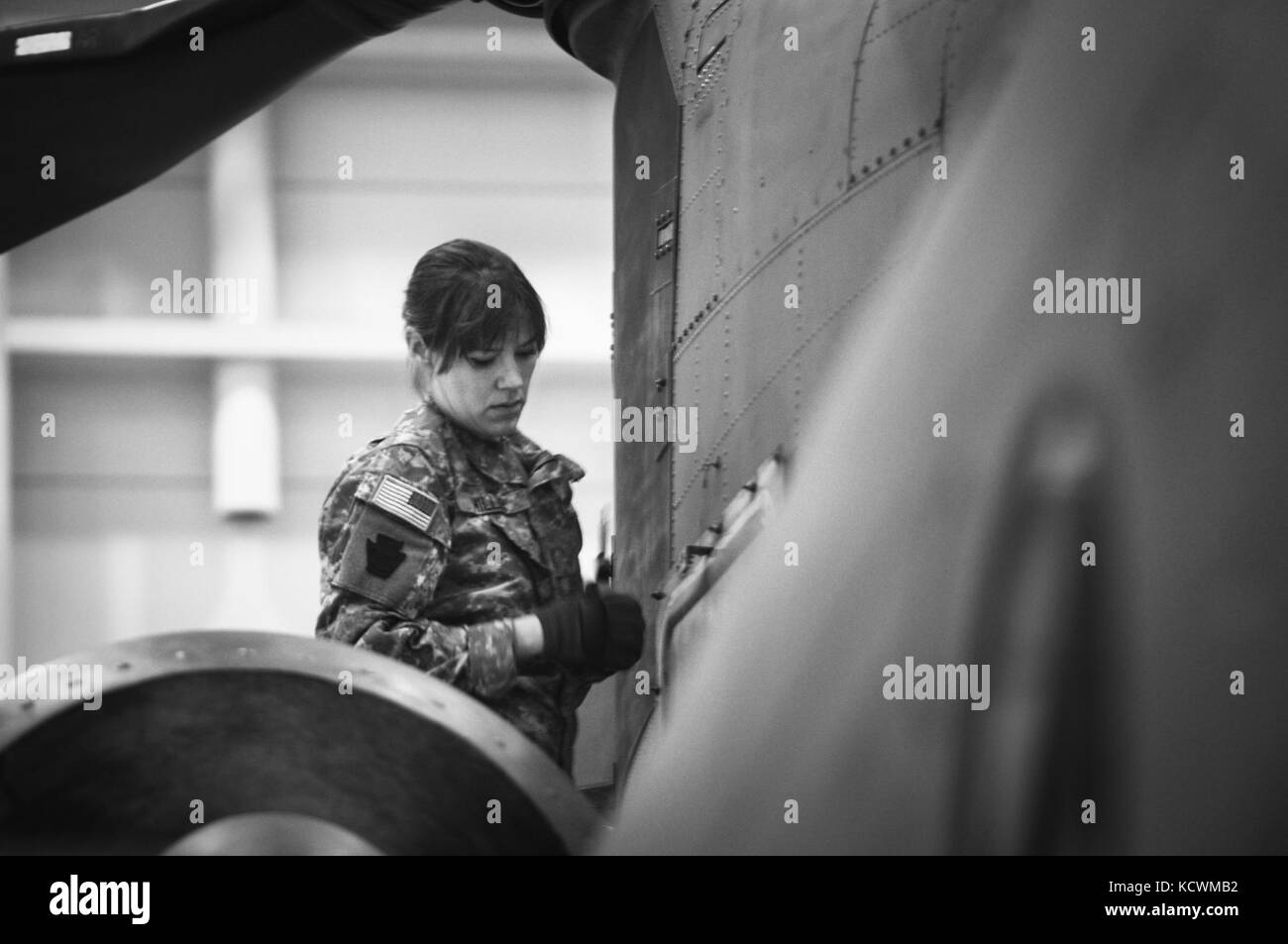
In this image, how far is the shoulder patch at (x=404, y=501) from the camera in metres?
2.40

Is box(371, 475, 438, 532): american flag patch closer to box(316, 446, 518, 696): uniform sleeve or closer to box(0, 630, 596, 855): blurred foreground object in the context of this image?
box(316, 446, 518, 696): uniform sleeve

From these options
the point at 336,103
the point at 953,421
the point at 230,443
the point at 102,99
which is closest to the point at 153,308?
the point at 230,443

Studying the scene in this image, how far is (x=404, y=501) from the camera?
2414mm

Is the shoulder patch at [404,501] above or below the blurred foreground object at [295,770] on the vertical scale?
above

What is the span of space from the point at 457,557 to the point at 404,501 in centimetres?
17

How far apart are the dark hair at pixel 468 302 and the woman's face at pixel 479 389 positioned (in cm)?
2

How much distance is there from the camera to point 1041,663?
142cm

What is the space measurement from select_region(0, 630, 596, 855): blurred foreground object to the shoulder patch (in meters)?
0.65

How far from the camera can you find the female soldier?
2.38 meters

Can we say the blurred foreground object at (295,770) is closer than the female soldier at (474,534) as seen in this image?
Yes

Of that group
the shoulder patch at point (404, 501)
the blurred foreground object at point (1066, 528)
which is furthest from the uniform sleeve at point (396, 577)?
the blurred foreground object at point (1066, 528)

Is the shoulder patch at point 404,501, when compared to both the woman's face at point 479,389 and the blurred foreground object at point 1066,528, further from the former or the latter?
the blurred foreground object at point 1066,528

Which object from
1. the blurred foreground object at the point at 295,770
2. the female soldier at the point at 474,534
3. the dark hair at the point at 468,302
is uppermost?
the dark hair at the point at 468,302
